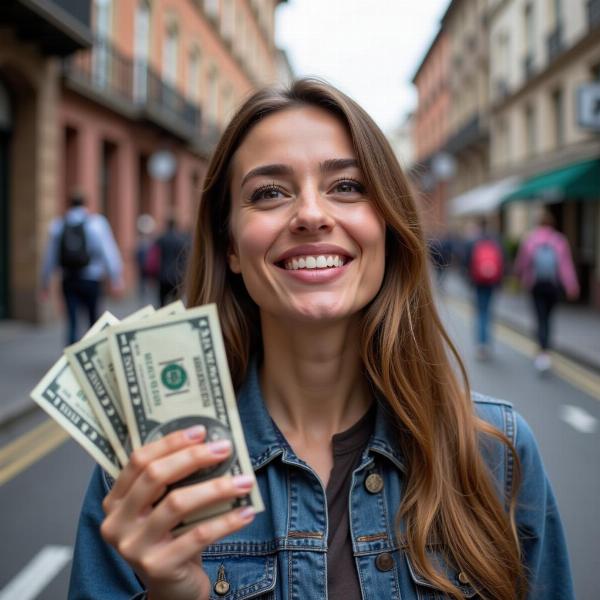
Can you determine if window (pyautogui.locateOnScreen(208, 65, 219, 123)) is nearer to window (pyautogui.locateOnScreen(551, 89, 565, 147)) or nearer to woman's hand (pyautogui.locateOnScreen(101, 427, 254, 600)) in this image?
window (pyautogui.locateOnScreen(551, 89, 565, 147))

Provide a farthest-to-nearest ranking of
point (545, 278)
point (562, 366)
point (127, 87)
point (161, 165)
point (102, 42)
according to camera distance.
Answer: point (161, 165) → point (127, 87) → point (102, 42) → point (562, 366) → point (545, 278)

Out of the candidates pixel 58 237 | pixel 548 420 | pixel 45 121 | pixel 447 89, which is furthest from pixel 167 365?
pixel 447 89

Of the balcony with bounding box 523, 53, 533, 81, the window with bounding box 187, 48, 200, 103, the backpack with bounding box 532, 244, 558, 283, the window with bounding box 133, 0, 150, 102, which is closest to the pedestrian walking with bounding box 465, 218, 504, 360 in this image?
the backpack with bounding box 532, 244, 558, 283

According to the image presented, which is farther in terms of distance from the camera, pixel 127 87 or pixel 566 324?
pixel 127 87

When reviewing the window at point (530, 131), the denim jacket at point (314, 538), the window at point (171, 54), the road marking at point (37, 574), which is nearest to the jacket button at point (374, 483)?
the denim jacket at point (314, 538)

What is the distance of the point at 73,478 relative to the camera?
5133 mm

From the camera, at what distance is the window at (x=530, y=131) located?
80.6 ft

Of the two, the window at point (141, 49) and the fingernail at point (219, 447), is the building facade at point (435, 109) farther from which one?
the fingernail at point (219, 447)

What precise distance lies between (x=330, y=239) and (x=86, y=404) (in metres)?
0.65

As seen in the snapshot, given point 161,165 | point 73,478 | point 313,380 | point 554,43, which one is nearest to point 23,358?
point 73,478

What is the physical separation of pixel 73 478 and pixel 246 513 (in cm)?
→ 435

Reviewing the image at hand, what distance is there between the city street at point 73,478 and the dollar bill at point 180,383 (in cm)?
120

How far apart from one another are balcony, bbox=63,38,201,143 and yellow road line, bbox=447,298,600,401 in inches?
403

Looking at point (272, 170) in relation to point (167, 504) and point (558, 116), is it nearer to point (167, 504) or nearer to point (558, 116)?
point (167, 504)
